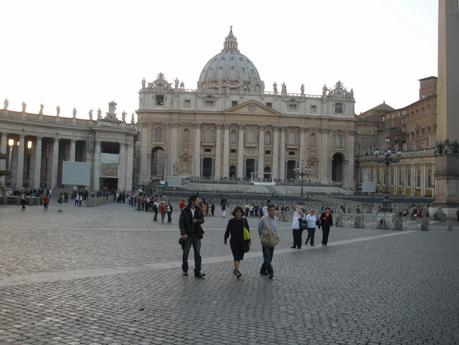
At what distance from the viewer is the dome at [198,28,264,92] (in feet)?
383

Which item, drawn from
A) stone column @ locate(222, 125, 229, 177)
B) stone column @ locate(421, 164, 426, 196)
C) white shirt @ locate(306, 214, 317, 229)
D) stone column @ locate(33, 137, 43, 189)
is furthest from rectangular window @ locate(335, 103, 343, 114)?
white shirt @ locate(306, 214, 317, 229)

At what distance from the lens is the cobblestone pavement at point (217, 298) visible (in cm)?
605

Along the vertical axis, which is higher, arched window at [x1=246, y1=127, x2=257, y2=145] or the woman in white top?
arched window at [x1=246, y1=127, x2=257, y2=145]

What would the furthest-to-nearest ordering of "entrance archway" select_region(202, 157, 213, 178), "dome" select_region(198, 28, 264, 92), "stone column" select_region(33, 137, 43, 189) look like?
"dome" select_region(198, 28, 264, 92) → "entrance archway" select_region(202, 157, 213, 178) → "stone column" select_region(33, 137, 43, 189)

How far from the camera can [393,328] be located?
21.4ft

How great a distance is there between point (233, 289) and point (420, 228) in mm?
20578

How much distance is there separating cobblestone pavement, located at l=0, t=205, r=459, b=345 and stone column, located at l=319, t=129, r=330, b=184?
7627cm

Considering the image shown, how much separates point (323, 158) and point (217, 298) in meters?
83.7

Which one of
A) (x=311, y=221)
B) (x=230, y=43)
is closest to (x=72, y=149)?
(x=311, y=221)

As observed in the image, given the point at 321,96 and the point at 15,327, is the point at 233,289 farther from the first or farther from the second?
the point at 321,96

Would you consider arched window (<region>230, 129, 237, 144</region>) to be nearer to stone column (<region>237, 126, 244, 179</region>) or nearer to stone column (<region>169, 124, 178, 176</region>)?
stone column (<region>237, 126, 244, 179</region>)

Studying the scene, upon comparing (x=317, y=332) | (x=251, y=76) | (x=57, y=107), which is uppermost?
(x=251, y=76)

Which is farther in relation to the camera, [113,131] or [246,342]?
[113,131]

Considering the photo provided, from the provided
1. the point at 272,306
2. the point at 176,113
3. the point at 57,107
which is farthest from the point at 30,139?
the point at 272,306
